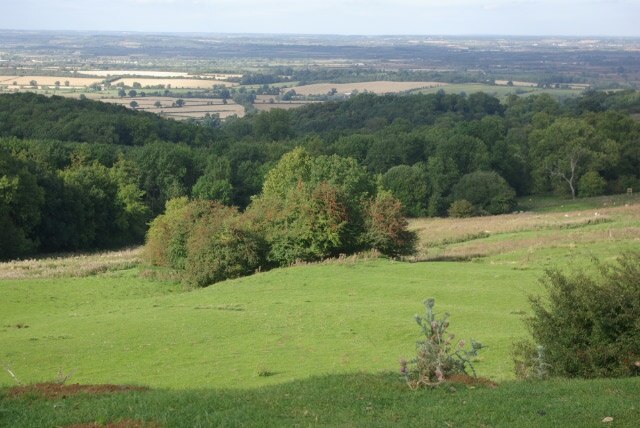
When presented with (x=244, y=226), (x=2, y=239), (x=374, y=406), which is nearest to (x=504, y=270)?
(x=244, y=226)

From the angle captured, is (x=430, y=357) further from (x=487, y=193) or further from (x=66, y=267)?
(x=487, y=193)

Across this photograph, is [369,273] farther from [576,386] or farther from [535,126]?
[535,126]

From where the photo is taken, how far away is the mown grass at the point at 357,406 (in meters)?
15.0

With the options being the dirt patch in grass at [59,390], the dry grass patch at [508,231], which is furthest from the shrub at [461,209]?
the dirt patch in grass at [59,390]

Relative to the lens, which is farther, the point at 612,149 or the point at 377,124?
the point at 377,124

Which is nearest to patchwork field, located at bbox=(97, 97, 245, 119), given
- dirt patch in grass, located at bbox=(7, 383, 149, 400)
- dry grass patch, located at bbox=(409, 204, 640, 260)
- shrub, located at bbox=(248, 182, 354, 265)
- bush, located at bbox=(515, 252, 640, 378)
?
dry grass patch, located at bbox=(409, 204, 640, 260)

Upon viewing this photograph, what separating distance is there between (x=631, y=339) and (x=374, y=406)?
7.65 meters

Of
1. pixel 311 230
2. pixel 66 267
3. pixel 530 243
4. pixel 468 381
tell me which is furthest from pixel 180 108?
pixel 468 381

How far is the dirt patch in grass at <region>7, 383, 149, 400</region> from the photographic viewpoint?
17.1 metres

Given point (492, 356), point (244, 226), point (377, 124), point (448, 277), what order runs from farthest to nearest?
point (377, 124)
point (244, 226)
point (448, 277)
point (492, 356)

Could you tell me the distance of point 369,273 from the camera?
41188 millimetres

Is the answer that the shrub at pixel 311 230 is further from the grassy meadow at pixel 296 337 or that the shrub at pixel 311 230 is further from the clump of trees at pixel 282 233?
the grassy meadow at pixel 296 337

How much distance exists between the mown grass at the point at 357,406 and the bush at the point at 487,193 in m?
75.2

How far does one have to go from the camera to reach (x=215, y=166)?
95.1 meters
